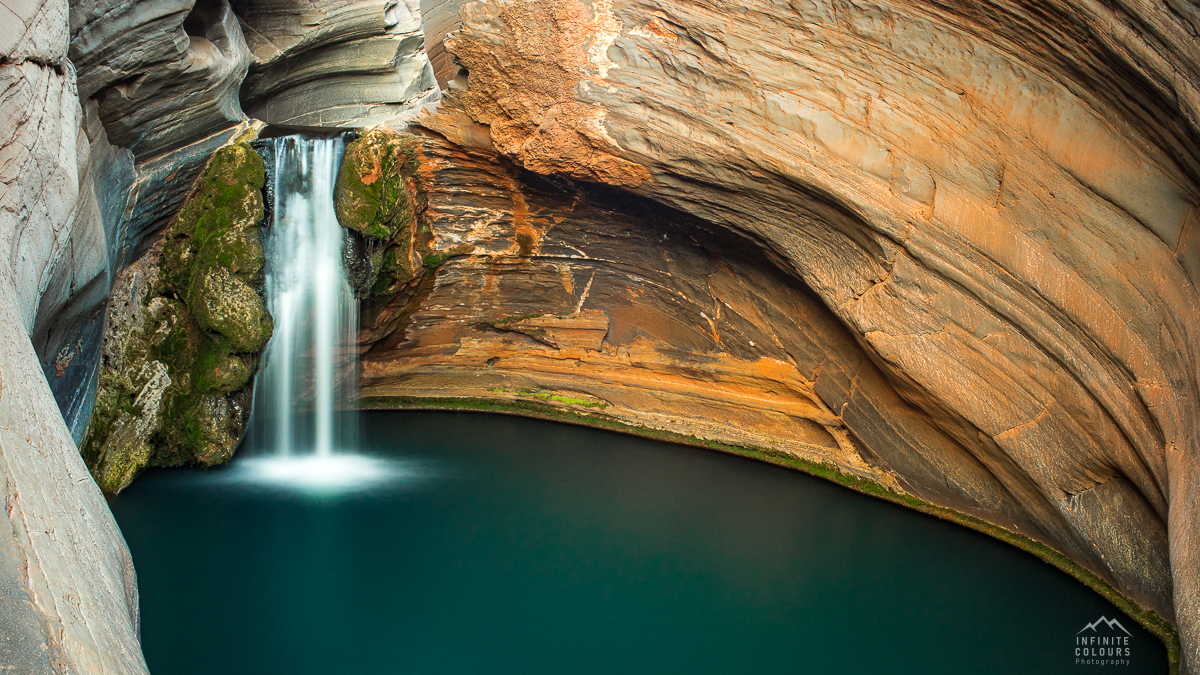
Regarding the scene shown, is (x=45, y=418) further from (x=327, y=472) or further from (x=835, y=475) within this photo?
(x=835, y=475)

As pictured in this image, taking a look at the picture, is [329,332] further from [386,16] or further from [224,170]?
[386,16]

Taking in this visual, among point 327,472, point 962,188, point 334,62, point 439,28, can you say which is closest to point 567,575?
point 327,472

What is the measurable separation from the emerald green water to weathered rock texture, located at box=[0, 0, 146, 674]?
99.8 inches

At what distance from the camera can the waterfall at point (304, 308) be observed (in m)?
10.7

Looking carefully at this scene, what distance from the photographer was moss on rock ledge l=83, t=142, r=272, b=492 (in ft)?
33.3

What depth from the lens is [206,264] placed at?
10.2m

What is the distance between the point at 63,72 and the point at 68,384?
3550 millimetres

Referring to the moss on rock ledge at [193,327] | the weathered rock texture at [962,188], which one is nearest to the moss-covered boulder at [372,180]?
the moss on rock ledge at [193,327]

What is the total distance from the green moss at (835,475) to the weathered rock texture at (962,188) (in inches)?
7.7

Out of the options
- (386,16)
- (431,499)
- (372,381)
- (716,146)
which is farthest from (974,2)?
(372,381)

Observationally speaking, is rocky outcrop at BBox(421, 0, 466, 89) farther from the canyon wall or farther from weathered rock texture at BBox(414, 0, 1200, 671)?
weathered rock texture at BBox(414, 0, 1200, 671)

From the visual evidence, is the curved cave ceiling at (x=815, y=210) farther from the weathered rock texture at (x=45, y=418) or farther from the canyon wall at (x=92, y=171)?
the weathered rock texture at (x=45, y=418)

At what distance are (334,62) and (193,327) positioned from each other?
4.59m

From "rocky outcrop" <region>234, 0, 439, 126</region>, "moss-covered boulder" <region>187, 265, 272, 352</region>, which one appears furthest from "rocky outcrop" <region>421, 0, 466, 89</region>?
"moss-covered boulder" <region>187, 265, 272, 352</region>
